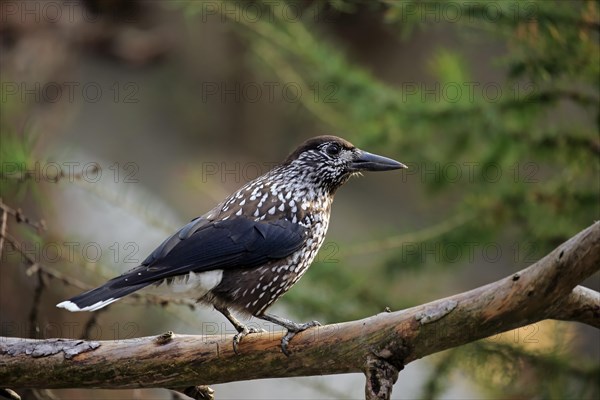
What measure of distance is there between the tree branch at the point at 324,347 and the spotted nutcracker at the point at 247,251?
0.12 meters

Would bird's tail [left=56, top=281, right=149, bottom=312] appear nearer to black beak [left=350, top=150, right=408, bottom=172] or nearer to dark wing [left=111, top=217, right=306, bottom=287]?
dark wing [left=111, top=217, right=306, bottom=287]

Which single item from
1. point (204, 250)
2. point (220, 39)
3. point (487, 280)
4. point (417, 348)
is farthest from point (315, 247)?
point (220, 39)

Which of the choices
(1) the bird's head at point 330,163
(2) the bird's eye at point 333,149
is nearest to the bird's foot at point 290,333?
(1) the bird's head at point 330,163

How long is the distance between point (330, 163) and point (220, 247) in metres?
0.87

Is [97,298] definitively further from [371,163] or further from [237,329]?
[371,163]

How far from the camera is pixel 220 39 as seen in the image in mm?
11312

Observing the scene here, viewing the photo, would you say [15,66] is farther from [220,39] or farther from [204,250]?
[204,250]

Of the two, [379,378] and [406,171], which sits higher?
[406,171]

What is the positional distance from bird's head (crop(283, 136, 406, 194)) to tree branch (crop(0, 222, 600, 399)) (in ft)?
3.97

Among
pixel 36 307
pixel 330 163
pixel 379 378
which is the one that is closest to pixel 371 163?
pixel 330 163

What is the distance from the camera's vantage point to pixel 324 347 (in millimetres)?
3395

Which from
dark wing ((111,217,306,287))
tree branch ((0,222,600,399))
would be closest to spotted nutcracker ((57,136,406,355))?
dark wing ((111,217,306,287))

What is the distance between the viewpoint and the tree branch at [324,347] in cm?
304

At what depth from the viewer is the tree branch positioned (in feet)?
9.96
